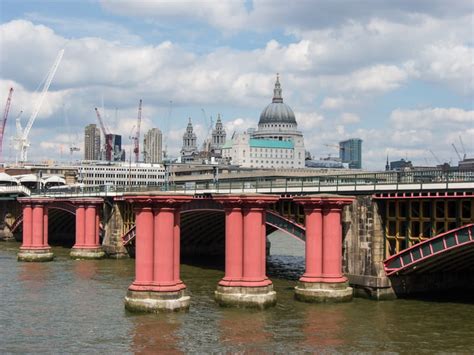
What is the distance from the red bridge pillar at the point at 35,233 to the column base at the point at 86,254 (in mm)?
3107

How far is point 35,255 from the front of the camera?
9656 centimetres

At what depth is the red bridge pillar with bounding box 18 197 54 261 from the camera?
9706cm

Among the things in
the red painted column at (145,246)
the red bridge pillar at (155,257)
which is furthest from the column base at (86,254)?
the red painted column at (145,246)

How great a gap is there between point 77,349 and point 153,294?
9810 mm

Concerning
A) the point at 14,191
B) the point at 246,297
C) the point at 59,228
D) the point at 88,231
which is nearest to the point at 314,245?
the point at 246,297

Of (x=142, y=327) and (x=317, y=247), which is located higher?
(x=317, y=247)

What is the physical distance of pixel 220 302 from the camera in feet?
Result: 185

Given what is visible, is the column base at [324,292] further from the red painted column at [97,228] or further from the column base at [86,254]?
the red painted column at [97,228]

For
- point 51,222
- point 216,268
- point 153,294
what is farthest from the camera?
point 51,222

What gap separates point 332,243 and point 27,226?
56454 millimetres

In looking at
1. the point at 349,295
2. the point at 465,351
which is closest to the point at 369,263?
the point at 349,295

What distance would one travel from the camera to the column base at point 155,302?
52.5 meters

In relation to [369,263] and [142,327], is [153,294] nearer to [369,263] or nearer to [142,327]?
[142,327]

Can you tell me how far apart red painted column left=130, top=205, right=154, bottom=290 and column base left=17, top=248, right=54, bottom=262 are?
47097 millimetres
